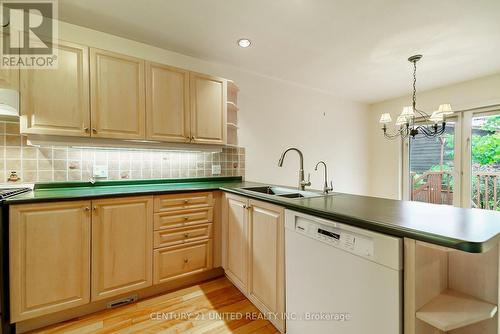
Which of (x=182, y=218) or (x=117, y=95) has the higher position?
(x=117, y=95)

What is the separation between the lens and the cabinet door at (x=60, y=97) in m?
1.61

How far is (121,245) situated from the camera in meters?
1.71

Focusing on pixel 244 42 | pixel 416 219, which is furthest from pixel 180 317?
pixel 244 42

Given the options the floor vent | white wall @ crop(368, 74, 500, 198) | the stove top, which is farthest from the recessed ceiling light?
white wall @ crop(368, 74, 500, 198)

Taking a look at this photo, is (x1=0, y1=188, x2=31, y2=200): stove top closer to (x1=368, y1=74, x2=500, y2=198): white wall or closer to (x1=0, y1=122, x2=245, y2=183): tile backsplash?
(x1=0, y1=122, x2=245, y2=183): tile backsplash

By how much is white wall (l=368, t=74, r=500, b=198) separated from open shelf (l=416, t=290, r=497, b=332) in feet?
10.9

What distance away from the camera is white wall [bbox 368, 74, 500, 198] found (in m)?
3.00

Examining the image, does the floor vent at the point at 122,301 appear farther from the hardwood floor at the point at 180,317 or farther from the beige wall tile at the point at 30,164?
the beige wall tile at the point at 30,164

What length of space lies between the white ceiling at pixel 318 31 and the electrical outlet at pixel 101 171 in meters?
1.25

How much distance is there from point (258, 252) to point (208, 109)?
1.53m

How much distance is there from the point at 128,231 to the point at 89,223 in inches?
10.5

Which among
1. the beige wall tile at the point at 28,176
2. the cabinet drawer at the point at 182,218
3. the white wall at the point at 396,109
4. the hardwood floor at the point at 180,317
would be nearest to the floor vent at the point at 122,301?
the hardwood floor at the point at 180,317

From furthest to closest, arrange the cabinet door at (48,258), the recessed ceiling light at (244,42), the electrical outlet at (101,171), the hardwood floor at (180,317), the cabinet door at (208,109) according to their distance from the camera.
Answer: the cabinet door at (208,109)
the recessed ceiling light at (244,42)
the electrical outlet at (101,171)
the hardwood floor at (180,317)
the cabinet door at (48,258)

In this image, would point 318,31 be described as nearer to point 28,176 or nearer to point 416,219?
point 416,219
